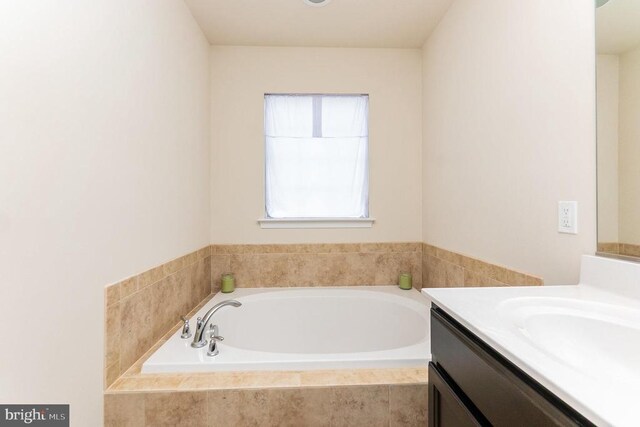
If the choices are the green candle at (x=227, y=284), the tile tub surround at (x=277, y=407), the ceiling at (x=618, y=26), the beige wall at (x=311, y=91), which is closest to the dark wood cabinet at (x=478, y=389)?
the tile tub surround at (x=277, y=407)

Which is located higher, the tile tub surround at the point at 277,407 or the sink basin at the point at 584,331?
the sink basin at the point at 584,331

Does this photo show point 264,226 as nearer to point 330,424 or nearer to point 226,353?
point 226,353

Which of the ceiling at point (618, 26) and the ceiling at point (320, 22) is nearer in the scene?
the ceiling at point (618, 26)

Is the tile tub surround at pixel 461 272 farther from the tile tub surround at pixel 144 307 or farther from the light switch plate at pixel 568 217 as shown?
the tile tub surround at pixel 144 307

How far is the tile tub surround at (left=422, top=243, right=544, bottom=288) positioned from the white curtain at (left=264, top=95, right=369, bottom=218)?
0.64 m

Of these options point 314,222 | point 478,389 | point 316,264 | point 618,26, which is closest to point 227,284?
point 316,264

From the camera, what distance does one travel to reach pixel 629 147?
0.89m

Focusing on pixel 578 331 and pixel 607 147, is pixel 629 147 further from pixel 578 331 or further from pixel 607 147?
pixel 578 331

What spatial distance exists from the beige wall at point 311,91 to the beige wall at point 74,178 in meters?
0.77

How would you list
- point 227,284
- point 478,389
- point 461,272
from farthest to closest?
point 227,284, point 461,272, point 478,389

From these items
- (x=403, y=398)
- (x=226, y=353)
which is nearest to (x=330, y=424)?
(x=403, y=398)

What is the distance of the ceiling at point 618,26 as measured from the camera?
34.6 inches

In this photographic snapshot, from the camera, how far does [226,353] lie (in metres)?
1.31

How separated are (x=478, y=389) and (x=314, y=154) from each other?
6.44 ft
